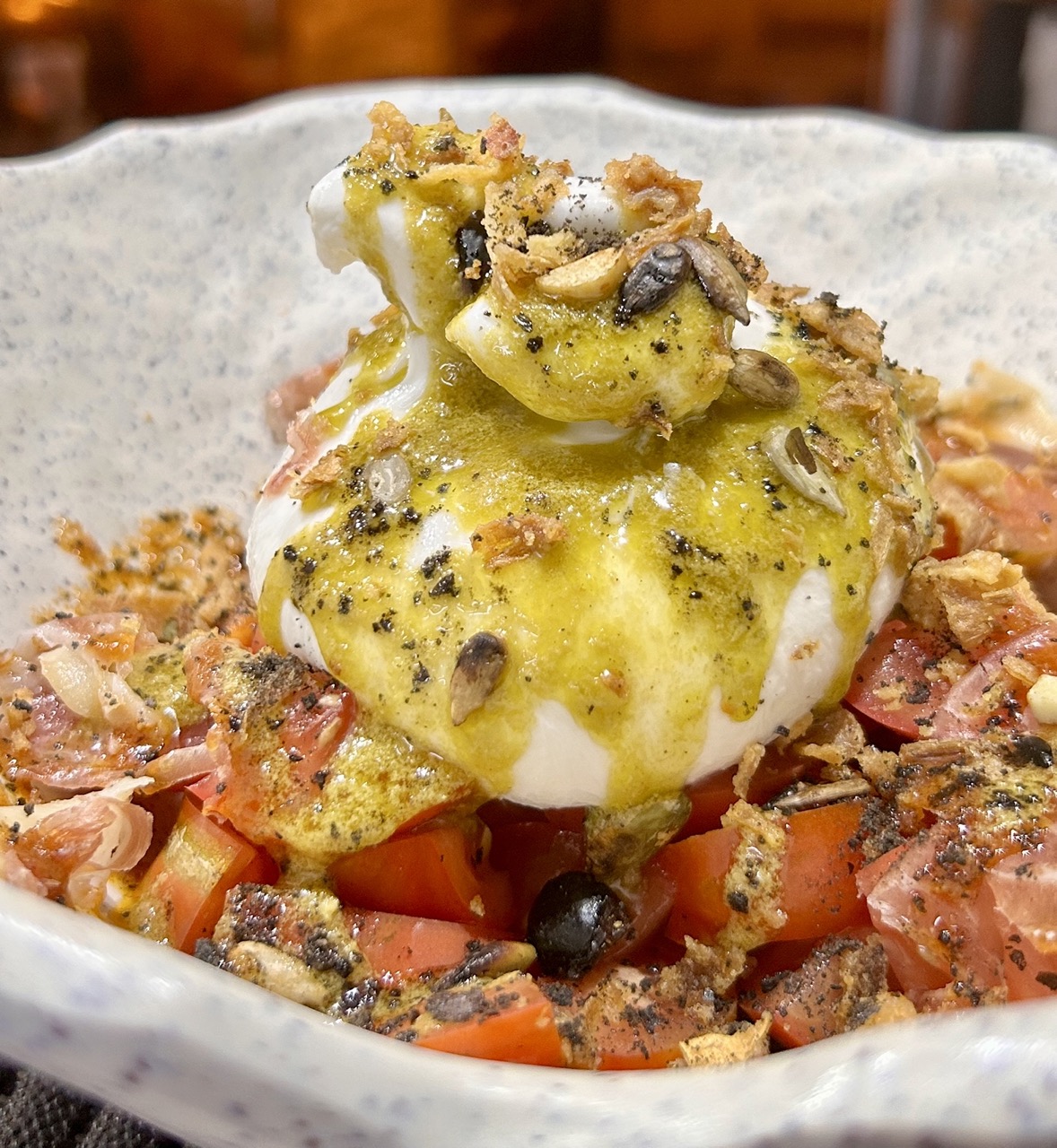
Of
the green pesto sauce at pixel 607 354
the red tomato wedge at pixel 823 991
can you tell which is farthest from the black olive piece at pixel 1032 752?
the green pesto sauce at pixel 607 354

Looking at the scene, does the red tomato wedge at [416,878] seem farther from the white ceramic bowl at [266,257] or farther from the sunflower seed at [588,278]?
the white ceramic bowl at [266,257]

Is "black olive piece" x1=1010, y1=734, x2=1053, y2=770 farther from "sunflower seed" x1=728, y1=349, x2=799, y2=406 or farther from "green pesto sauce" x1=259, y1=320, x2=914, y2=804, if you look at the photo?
"sunflower seed" x1=728, y1=349, x2=799, y2=406

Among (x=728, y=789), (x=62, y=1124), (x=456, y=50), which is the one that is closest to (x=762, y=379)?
(x=728, y=789)

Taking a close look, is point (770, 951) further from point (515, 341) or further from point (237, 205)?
point (237, 205)

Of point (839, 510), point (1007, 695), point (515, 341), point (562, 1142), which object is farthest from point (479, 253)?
point (562, 1142)

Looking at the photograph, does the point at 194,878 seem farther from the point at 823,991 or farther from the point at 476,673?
the point at 823,991

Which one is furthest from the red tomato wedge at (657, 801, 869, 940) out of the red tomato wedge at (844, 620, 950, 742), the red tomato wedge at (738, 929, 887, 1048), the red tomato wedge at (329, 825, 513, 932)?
the red tomato wedge at (329, 825, 513, 932)
